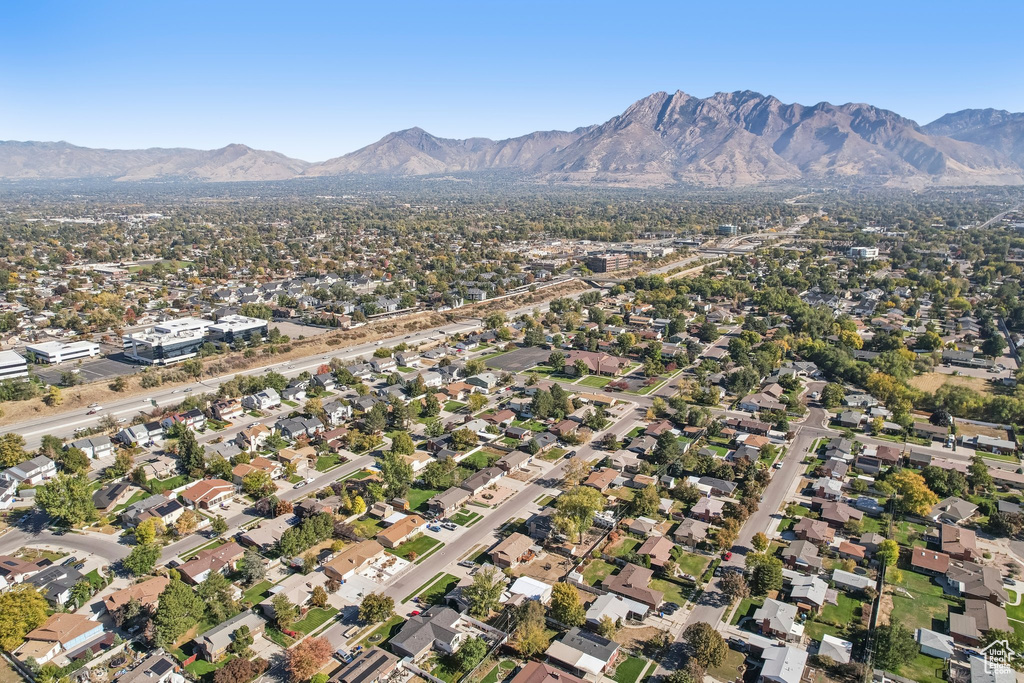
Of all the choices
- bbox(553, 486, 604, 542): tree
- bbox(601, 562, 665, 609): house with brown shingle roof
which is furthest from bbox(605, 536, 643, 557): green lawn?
bbox(553, 486, 604, 542): tree

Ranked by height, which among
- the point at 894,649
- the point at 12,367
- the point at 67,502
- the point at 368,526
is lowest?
the point at 368,526

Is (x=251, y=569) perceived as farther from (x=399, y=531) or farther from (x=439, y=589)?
(x=439, y=589)

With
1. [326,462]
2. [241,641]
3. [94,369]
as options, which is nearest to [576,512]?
[241,641]

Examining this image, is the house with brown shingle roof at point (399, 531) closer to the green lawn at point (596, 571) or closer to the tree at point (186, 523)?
the green lawn at point (596, 571)

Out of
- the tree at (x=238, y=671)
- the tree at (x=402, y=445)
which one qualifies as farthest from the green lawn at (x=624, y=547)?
the tree at (x=238, y=671)

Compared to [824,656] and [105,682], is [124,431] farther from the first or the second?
[824,656]

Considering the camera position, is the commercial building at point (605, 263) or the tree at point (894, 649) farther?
the commercial building at point (605, 263)

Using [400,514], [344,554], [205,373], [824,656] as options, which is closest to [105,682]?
[344,554]
